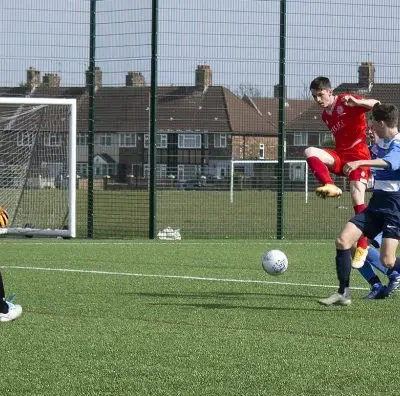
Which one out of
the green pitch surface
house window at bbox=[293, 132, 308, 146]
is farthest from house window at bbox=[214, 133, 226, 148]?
the green pitch surface

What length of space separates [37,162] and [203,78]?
3740mm

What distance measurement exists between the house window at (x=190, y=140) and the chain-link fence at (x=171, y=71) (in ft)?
1.51

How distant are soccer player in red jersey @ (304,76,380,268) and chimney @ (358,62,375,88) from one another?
31.4ft

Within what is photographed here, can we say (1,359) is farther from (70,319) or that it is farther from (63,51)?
(63,51)

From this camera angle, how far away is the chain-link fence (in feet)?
67.4

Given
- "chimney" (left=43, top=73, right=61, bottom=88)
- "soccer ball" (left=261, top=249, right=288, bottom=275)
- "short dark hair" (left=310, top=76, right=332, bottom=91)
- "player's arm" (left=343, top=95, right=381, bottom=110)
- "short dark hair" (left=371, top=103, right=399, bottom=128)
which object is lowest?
"soccer ball" (left=261, top=249, right=288, bottom=275)

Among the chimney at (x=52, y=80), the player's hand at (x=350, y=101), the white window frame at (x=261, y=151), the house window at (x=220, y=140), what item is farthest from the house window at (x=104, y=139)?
the player's hand at (x=350, y=101)

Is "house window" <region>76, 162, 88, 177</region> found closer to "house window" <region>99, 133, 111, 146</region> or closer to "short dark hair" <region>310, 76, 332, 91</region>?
"house window" <region>99, 133, 111, 146</region>

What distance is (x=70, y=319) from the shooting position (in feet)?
27.8

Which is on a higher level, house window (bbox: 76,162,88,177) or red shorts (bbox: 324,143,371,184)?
red shorts (bbox: 324,143,371,184)

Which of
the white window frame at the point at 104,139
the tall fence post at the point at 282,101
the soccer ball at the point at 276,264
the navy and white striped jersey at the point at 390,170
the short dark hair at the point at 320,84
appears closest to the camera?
the navy and white striped jersey at the point at 390,170

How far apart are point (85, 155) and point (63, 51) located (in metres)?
2.03

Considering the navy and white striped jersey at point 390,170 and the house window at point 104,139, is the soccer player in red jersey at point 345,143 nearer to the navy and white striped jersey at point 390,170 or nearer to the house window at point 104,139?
the navy and white striped jersey at point 390,170

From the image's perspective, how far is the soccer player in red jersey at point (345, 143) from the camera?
35.4 ft
